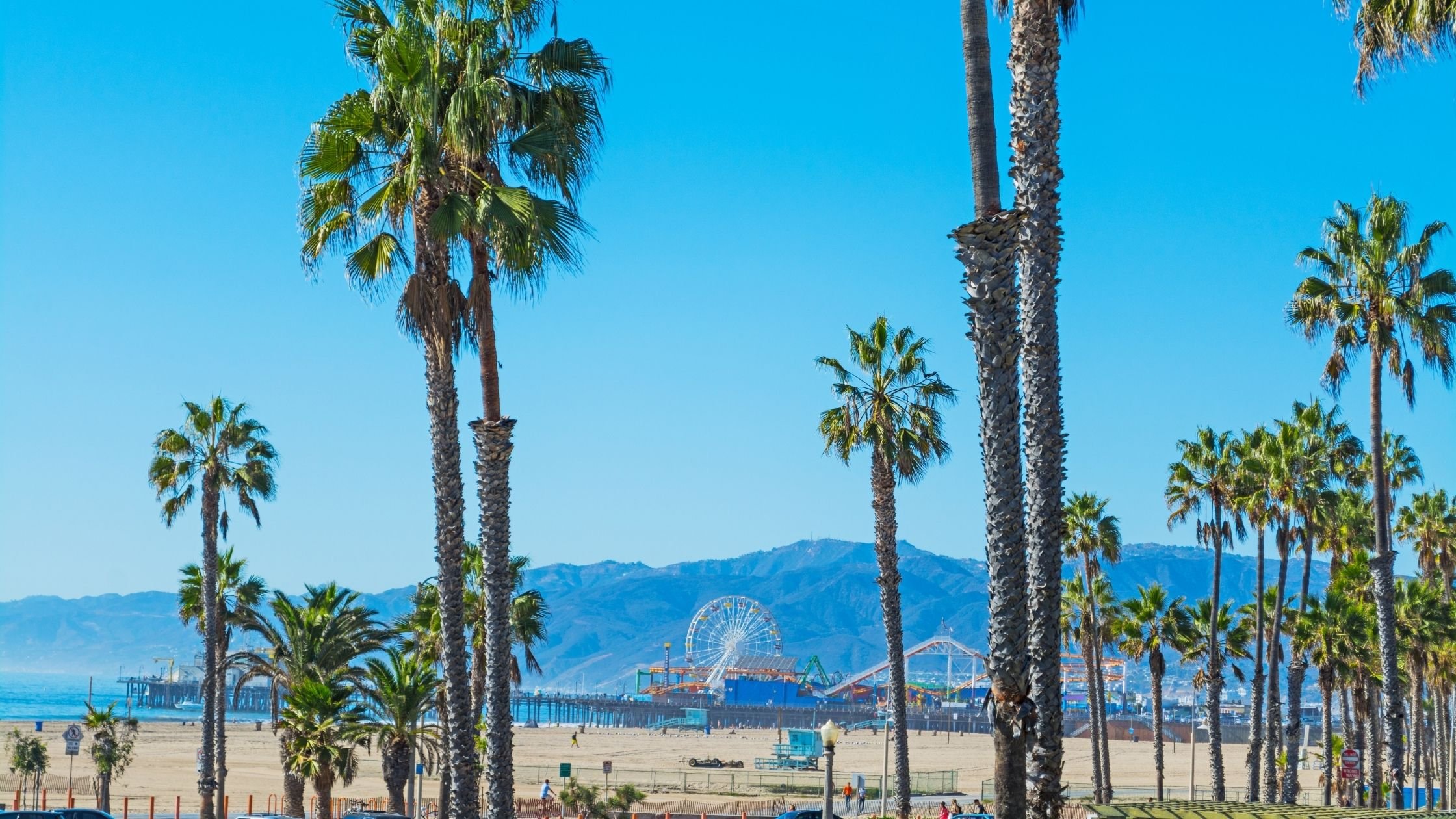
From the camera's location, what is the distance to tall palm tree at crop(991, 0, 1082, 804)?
14711 millimetres

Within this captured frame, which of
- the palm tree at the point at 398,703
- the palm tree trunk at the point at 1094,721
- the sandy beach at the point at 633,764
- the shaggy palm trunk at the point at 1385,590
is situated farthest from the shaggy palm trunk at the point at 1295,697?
the palm tree at the point at 398,703

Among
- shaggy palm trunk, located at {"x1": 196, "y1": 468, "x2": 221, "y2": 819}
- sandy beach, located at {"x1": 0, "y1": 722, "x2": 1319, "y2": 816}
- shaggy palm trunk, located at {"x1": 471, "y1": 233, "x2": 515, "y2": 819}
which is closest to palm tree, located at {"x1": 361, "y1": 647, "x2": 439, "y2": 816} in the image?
shaggy palm trunk, located at {"x1": 196, "y1": 468, "x2": 221, "y2": 819}

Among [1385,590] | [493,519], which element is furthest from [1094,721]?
[493,519]

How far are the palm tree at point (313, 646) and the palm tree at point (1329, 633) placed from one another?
30.2 meters

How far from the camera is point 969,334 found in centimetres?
1553

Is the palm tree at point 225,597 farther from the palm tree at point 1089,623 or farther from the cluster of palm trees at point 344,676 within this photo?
the palm tree at point 1089,623

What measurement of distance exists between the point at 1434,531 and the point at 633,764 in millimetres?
64780

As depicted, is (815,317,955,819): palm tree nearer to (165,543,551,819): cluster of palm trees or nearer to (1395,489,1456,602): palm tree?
(165,543,551,819): cluster of palm trees

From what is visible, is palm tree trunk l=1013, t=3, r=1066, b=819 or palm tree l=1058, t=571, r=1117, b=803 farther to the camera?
palm tree l=1058, t=571, r=1117, b=803

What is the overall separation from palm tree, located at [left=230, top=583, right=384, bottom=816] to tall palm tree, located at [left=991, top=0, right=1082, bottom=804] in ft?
74.1

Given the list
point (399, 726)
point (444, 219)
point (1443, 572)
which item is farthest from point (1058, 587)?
point (1443, 572)

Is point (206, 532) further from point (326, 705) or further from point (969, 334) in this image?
point (969, 334)

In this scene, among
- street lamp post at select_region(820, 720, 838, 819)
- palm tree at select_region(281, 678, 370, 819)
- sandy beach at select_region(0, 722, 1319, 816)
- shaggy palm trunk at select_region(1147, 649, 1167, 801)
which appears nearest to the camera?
street lamp post at select_region(820, 720, 838, 819)

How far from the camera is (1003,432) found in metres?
15.2
